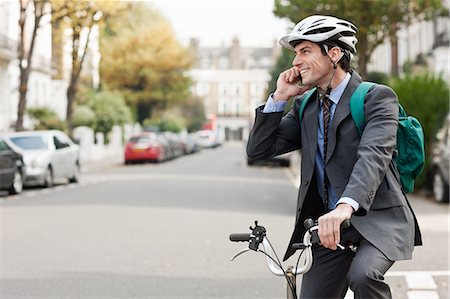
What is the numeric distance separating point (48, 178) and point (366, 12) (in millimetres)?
9723

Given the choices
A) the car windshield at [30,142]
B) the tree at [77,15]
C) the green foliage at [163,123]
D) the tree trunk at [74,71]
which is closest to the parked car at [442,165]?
the car windshield at [30,142]

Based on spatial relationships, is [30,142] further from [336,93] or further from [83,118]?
[83,118]

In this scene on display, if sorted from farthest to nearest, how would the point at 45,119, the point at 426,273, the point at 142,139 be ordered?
the point at 142,139, the point at 45,119, the point at 426,273

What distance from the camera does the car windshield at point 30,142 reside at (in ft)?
77.8

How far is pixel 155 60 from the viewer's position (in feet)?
221

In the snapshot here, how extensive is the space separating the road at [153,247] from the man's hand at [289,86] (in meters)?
3.98

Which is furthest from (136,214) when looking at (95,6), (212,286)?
(95,6)

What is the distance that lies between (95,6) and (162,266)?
26205mm

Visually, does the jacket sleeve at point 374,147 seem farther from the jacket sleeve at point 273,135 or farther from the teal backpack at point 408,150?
the jacket sleeve at point 273,135

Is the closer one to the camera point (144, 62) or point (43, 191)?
point (43, 191)

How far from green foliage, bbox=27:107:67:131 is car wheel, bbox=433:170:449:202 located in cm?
2349

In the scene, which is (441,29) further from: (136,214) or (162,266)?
(162,266)

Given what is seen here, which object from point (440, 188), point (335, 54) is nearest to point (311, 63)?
point (335, 54)

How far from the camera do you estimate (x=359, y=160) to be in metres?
3.85
